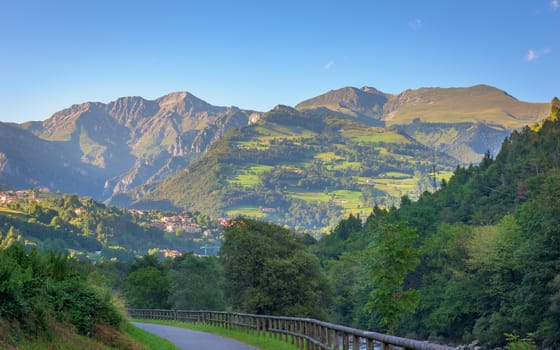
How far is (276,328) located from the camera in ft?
95.7

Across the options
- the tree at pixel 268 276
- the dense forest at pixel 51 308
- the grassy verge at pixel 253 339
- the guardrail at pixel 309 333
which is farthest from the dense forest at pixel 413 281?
the dense forest at pixel 51 308

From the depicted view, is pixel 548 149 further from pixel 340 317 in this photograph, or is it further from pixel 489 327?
pixel 489 327

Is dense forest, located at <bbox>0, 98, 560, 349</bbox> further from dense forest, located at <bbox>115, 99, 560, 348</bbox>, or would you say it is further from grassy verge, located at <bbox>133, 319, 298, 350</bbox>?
grassy verge, located at <bbox>133, 319, 298, 350</bbox>

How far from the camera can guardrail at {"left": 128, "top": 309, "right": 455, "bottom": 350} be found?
11910 millimetres

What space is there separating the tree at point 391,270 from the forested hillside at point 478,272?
0.52 feet

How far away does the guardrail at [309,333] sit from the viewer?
469 inches

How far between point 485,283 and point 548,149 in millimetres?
72356

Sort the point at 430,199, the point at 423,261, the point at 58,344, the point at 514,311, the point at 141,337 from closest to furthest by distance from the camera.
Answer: the point at 58,344 → the point at 141,337 → the point at 514,311 → the point at 423,261 → the point at 430,199

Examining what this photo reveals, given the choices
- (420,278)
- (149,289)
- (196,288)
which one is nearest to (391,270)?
(420,278)

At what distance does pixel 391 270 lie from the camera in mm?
82750

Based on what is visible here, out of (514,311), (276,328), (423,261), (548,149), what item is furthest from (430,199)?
(276,328)

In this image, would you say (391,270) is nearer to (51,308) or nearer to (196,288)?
(196,288)

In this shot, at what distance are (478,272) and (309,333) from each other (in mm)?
76332

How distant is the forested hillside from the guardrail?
2401 centimetres
